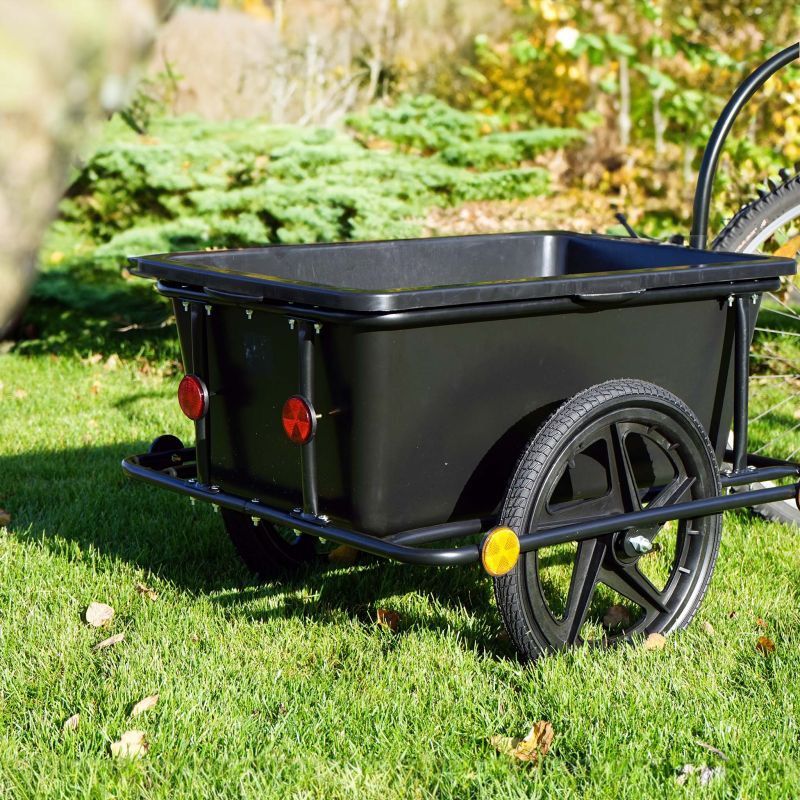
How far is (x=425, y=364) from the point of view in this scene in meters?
2.33

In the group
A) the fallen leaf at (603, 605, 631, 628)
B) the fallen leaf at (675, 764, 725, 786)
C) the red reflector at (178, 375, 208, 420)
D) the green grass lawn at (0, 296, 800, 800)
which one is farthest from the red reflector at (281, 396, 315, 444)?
the fallen leaf at (603, 605, 631, 628)

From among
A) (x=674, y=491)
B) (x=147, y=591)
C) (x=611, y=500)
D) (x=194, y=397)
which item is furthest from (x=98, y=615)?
(x=674, y=491)

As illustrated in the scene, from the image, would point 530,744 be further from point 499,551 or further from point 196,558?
point 196,558

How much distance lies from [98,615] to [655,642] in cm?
149

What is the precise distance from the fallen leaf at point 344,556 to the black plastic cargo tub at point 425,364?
73 cm

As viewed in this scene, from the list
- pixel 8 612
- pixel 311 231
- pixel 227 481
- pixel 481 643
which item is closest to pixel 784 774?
pixel 481 643

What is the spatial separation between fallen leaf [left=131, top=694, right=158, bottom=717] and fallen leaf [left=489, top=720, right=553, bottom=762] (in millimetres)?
768

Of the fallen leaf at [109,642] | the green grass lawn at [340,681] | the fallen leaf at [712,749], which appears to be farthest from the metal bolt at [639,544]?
the fallen leaf at [109,642]

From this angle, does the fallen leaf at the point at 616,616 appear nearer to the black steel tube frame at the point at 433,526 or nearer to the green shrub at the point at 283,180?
the black steel tube frame at the point at 433,526

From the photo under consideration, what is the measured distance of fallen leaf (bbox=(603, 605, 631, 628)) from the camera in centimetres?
296

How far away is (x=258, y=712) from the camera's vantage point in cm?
246

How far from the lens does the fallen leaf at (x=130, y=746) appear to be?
224 cm

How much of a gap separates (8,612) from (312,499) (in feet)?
3.64

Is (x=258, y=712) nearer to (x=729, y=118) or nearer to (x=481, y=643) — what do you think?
(x=481, y=643)
